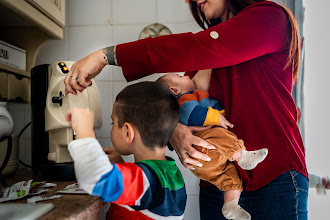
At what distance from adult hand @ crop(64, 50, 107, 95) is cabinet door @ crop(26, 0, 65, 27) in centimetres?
62

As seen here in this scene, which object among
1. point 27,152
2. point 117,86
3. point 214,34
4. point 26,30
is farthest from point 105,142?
point 214,34

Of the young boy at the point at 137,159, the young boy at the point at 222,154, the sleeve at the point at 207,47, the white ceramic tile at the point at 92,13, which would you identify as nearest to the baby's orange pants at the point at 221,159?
the young boy at the point at 222,154

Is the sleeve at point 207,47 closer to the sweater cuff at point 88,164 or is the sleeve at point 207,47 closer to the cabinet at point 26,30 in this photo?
the sweater cuff at point 88,164

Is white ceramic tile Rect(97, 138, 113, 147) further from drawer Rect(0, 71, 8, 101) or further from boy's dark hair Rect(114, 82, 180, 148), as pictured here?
boy's dark hair Rect(114, 82, 180, 148)

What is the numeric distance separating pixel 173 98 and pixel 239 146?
0.25m

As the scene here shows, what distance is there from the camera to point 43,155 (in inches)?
51.1

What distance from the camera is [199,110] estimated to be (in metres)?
0.96

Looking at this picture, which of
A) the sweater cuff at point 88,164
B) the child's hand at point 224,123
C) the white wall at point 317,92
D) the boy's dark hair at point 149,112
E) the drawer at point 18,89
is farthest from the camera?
the white wall at point 317,92

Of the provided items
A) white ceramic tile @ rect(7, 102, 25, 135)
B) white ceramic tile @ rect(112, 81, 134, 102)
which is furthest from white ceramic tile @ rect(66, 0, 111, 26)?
white ceramic tile @ rect(7, 102, 25, 135)

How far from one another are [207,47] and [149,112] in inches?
10.2

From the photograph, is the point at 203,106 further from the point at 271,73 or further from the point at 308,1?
the point at 308,1

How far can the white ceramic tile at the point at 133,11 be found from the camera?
1.72 metres

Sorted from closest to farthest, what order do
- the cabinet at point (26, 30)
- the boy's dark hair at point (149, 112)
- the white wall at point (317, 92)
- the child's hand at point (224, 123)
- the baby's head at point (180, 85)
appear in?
the boy's dark hair at point (149, 112) → the child's hand at point (224, 123) → the baby's head at point (180, 85) → the cabinet at point (26, 30) → the white wall at point (317, 92)

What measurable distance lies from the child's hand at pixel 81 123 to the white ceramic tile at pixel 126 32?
1.07m
